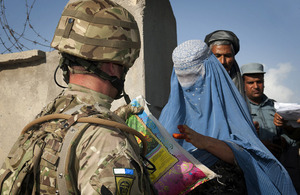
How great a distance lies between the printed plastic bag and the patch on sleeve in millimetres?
670

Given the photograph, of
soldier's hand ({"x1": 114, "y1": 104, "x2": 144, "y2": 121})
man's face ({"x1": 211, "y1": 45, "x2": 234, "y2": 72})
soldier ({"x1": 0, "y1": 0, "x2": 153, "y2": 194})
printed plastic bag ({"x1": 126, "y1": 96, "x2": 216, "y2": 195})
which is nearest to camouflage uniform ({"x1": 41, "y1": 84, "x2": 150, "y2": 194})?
→ soldier ({"x1": 0, "y1": 0, "x2": 153, "y2": 194})

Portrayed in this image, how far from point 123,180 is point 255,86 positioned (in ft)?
9.87

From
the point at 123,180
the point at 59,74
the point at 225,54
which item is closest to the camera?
the point at 123,180

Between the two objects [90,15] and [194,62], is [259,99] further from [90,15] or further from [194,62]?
[90,15]

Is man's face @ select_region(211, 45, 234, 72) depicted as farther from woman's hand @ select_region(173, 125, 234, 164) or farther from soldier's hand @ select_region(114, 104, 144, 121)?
soldier's hand @ select_region(114, 104, 144, 121)

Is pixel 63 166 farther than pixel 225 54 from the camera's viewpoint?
No

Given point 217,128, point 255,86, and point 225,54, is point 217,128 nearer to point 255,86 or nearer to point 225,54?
point 225,54

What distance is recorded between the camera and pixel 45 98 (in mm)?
4203

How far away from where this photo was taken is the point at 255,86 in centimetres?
384

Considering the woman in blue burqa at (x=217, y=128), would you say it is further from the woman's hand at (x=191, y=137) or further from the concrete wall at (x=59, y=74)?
the concrete wall at (x=59, y=74)

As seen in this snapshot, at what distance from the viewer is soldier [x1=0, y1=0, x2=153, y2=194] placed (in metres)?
1.15

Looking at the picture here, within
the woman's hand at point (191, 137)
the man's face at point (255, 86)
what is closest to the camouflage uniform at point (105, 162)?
the woman's hand at point (191, 137)

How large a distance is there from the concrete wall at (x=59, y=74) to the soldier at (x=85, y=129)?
2.04 m

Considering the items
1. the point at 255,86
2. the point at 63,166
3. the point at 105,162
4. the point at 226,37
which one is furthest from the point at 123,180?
the point at 255,86
